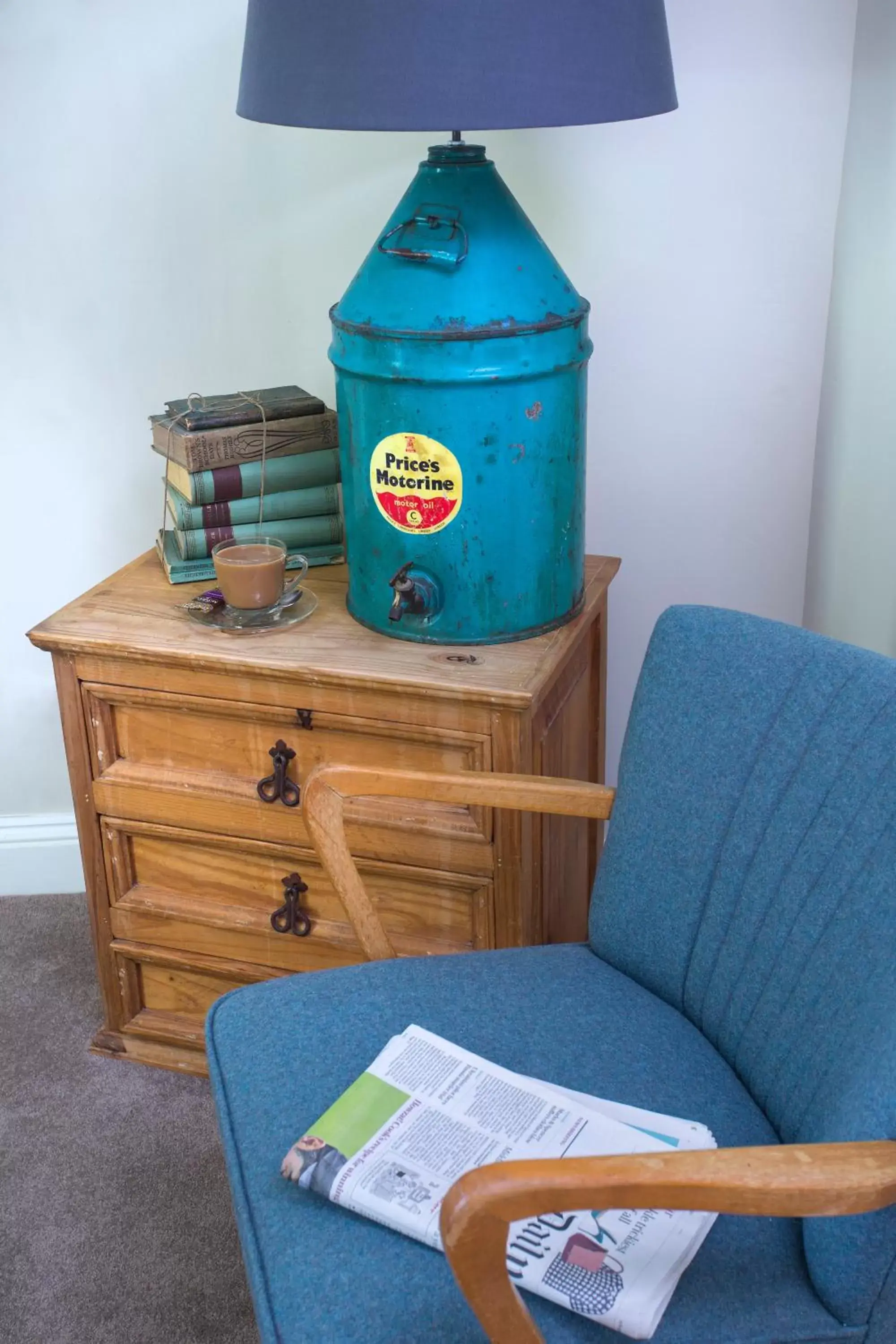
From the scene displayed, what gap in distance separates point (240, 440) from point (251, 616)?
0.82 feet

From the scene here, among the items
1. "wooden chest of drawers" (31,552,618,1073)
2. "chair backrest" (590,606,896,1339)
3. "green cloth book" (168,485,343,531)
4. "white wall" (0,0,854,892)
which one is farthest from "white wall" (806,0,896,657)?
"green cloth book" (168,485,343,531)

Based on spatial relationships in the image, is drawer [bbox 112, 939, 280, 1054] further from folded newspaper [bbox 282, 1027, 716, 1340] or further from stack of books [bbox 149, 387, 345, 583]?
folded newspaper [bbox 282, 1027, 716, 1340]

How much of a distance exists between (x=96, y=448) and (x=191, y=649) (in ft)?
2.09

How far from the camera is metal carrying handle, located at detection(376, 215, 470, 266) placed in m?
1.41

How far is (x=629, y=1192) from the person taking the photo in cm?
86

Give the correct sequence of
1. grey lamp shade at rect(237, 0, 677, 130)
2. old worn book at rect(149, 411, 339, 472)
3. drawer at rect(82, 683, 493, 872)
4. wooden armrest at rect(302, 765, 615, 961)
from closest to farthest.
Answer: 1. grey lamp shade at rect(237, 0, 677, 130)
2. wooden armrest at rect(302, 765, 615, 961)
3. drawer at rect(82, 683, 493, 872)
4. old worn book at rect(149, 411, 339, 472)

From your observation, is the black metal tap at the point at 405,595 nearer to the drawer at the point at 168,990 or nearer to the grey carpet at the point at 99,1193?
the drawer at the point at 168,990

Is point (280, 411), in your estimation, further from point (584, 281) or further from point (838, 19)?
point (838, 19)

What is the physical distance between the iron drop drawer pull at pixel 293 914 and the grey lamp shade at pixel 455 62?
3.12 feet

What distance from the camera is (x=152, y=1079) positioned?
190 centimetres

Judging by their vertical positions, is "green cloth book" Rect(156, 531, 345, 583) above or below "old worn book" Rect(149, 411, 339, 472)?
below

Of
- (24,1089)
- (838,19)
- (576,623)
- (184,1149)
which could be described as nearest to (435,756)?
(576,623)

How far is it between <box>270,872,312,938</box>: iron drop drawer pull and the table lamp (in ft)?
1.23

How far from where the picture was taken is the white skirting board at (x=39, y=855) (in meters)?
2.33
